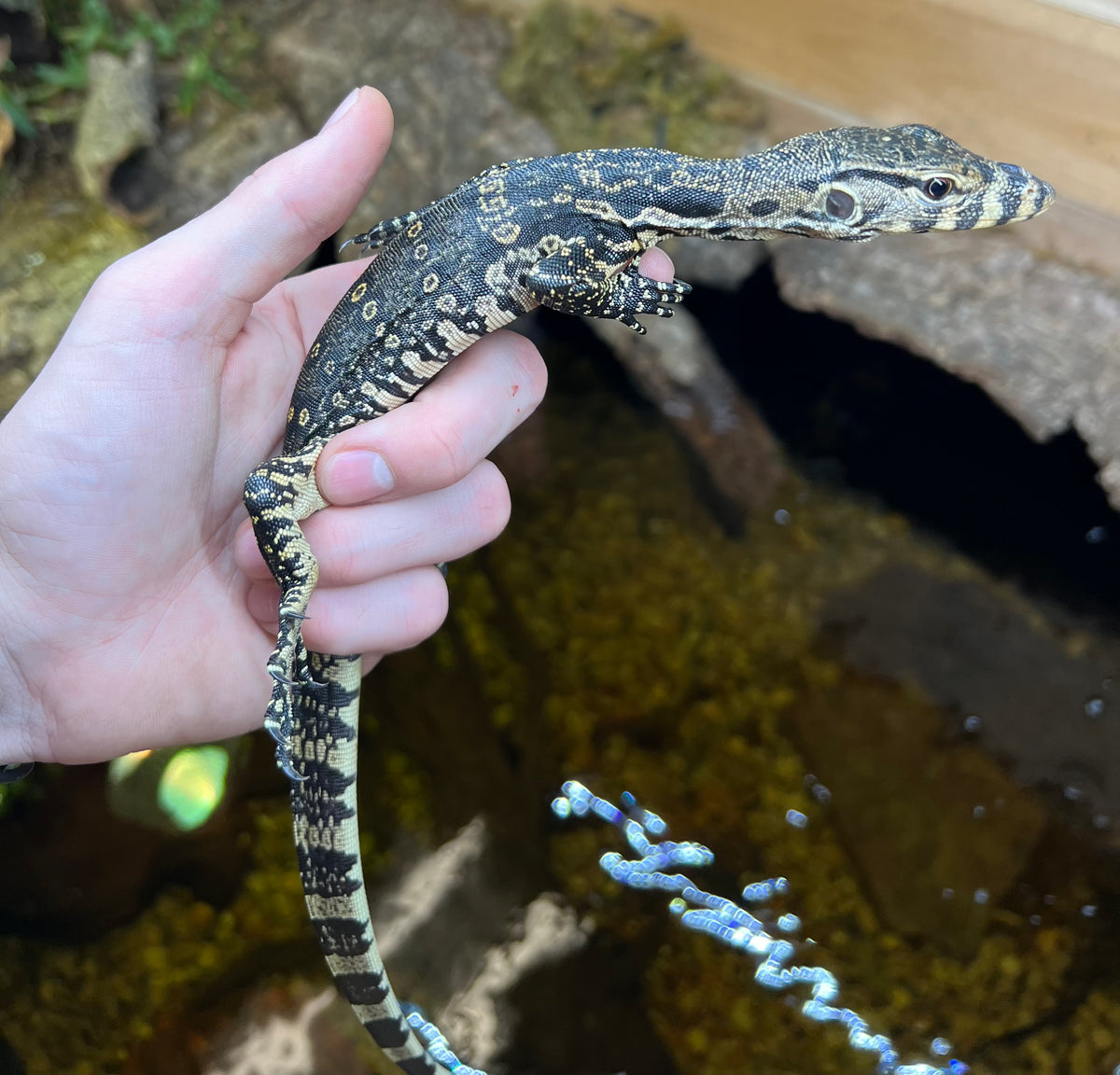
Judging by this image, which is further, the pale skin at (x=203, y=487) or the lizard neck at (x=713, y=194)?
the lizard neck at (x=713, y=194)

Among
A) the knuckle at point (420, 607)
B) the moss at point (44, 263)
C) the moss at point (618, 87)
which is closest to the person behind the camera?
the knuckle at point (420, 607)

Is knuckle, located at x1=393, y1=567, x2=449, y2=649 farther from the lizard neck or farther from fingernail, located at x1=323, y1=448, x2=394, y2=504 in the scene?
the lizard neck

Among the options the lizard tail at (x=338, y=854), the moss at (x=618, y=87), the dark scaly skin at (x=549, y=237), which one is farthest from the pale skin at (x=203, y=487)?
the moss at (x=618, y=87)

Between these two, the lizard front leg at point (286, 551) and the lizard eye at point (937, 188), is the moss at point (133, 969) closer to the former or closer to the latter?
the lizard front leg at point (286, 551)

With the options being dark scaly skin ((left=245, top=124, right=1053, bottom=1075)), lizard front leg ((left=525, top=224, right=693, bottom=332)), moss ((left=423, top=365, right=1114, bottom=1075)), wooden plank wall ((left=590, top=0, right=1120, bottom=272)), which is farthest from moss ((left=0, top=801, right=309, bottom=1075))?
wooden plank wall ((left=590, top=0, right=1120, bottom=272))

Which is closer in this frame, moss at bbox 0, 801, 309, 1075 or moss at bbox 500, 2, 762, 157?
moss at bbox 0, 801, 309, 1075

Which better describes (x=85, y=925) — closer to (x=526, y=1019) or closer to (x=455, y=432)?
(x=526, y=1019)

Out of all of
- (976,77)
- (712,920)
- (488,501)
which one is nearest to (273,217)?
(488,501)
